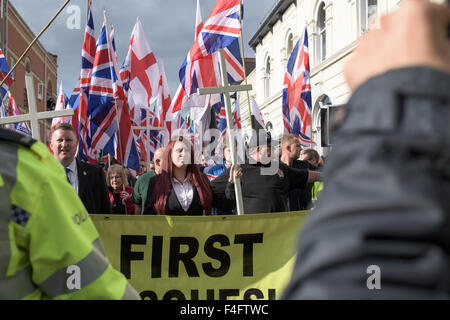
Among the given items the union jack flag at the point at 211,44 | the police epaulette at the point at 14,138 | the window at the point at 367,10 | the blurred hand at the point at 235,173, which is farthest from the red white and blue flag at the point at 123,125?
the window at the point at 367,10

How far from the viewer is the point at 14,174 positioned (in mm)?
1219

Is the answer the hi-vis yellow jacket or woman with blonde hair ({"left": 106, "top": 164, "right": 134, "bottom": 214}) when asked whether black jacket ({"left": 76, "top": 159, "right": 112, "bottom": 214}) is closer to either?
woman with blonde hair ({"left": 106, "top": 164, "right": 134, "bottom": 214})

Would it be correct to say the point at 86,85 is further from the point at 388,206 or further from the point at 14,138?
the point at 388,206

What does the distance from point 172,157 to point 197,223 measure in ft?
4.60

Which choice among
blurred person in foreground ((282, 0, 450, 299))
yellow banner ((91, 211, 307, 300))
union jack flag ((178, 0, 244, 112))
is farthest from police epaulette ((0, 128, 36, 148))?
union jack flag ((178, 0, 244, 112))

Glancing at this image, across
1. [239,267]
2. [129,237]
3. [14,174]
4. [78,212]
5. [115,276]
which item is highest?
[14,174]

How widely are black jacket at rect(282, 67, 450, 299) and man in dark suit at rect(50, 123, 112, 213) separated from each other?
4.17m

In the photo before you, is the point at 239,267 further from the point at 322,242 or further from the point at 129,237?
the point at 322,242

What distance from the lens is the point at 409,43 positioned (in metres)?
0.51

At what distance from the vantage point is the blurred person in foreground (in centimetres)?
42

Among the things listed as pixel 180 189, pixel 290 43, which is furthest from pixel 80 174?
pixel 290 43

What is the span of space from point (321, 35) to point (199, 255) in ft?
65.0

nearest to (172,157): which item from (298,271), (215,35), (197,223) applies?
(197,223)

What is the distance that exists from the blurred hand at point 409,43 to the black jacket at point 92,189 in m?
4.17
